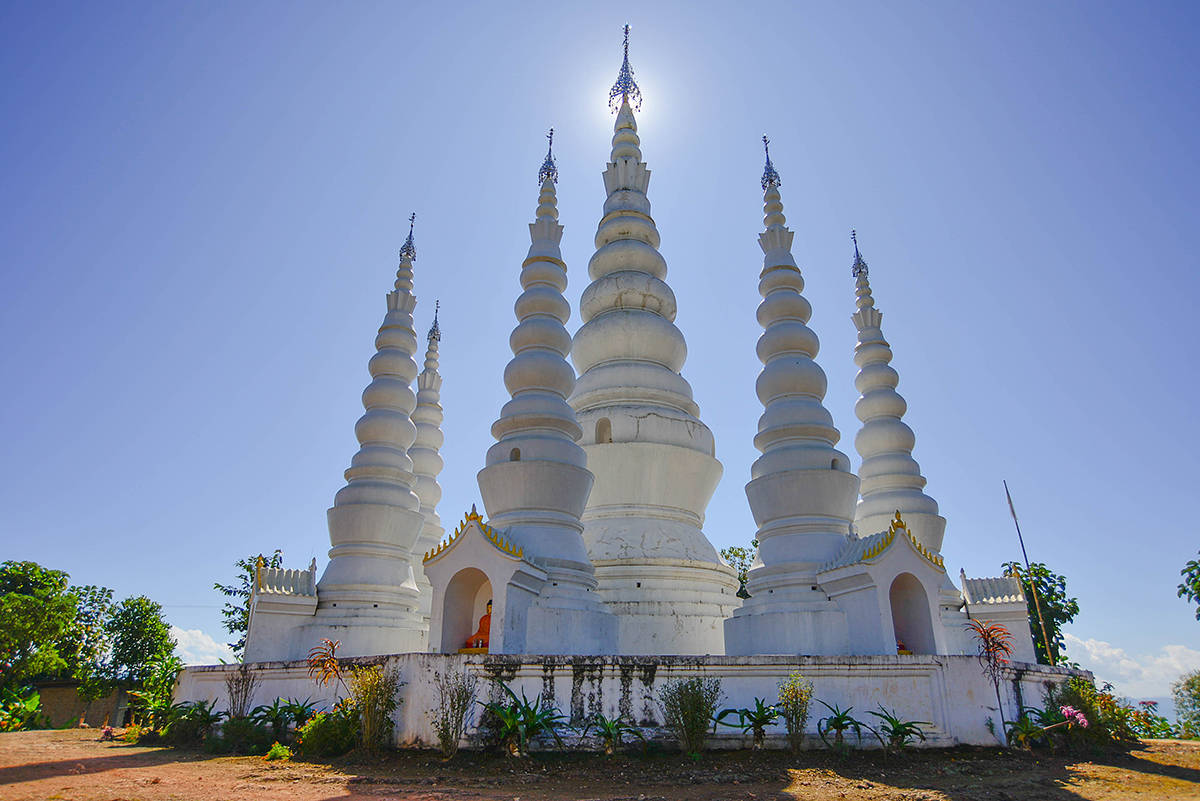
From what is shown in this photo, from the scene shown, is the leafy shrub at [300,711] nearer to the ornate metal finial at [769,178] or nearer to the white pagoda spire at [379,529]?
the white pagoda spire at [379,529]

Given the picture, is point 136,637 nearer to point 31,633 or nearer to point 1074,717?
point 31,633

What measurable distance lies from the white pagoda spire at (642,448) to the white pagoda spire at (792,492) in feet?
6.29

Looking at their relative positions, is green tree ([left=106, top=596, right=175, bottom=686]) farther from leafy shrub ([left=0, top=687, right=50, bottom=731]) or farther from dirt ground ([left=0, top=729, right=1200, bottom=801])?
dirt ground ([left=0, top=729, right=1200, bottom=801])

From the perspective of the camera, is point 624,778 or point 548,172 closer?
point 624,778

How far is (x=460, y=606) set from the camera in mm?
13812

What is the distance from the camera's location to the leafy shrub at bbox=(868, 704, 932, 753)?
34.8 ft

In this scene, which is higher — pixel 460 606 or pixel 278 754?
pixel 460 606

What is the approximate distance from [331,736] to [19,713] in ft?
66.8

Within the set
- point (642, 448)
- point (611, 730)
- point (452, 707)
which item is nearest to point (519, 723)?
point (452, 707)

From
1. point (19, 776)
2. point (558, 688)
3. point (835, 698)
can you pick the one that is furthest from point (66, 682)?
point (835, 698)

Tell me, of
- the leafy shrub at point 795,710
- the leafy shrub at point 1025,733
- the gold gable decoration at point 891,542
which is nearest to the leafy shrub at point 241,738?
the leafy shrub at point 795,710

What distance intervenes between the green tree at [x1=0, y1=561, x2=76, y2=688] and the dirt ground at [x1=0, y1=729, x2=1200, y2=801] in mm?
23994

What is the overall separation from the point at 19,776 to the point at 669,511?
499 inches

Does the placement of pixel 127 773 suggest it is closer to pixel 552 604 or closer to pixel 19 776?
pixel 19 776
